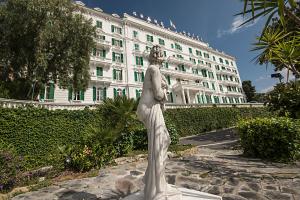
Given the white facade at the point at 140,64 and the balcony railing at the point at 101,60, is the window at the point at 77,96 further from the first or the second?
the balcony railing at the point at 101,60

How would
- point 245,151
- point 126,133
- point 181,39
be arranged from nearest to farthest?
point 245,151 < point 126,133 < point 181,39

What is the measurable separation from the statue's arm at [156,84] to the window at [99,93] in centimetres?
2186

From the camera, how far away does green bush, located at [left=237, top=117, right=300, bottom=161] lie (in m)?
6.39

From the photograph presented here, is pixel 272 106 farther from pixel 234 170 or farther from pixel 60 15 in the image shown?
pixel 60 15

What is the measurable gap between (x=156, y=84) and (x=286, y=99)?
31.7 ft

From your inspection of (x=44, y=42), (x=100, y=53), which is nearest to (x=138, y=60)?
(x=100, y=53)

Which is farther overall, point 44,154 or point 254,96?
point 254,96

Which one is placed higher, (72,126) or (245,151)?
(72,126)

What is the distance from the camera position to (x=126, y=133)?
9461 millimetres

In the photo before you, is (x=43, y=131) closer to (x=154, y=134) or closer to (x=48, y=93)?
(x=154, y=134)

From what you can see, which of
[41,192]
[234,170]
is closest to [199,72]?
[234,170]

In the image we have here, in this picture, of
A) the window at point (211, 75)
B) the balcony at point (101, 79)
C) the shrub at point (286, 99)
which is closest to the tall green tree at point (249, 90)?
the window at point (211, 75)

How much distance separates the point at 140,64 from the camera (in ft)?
96.4

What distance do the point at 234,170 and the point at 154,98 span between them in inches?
167
